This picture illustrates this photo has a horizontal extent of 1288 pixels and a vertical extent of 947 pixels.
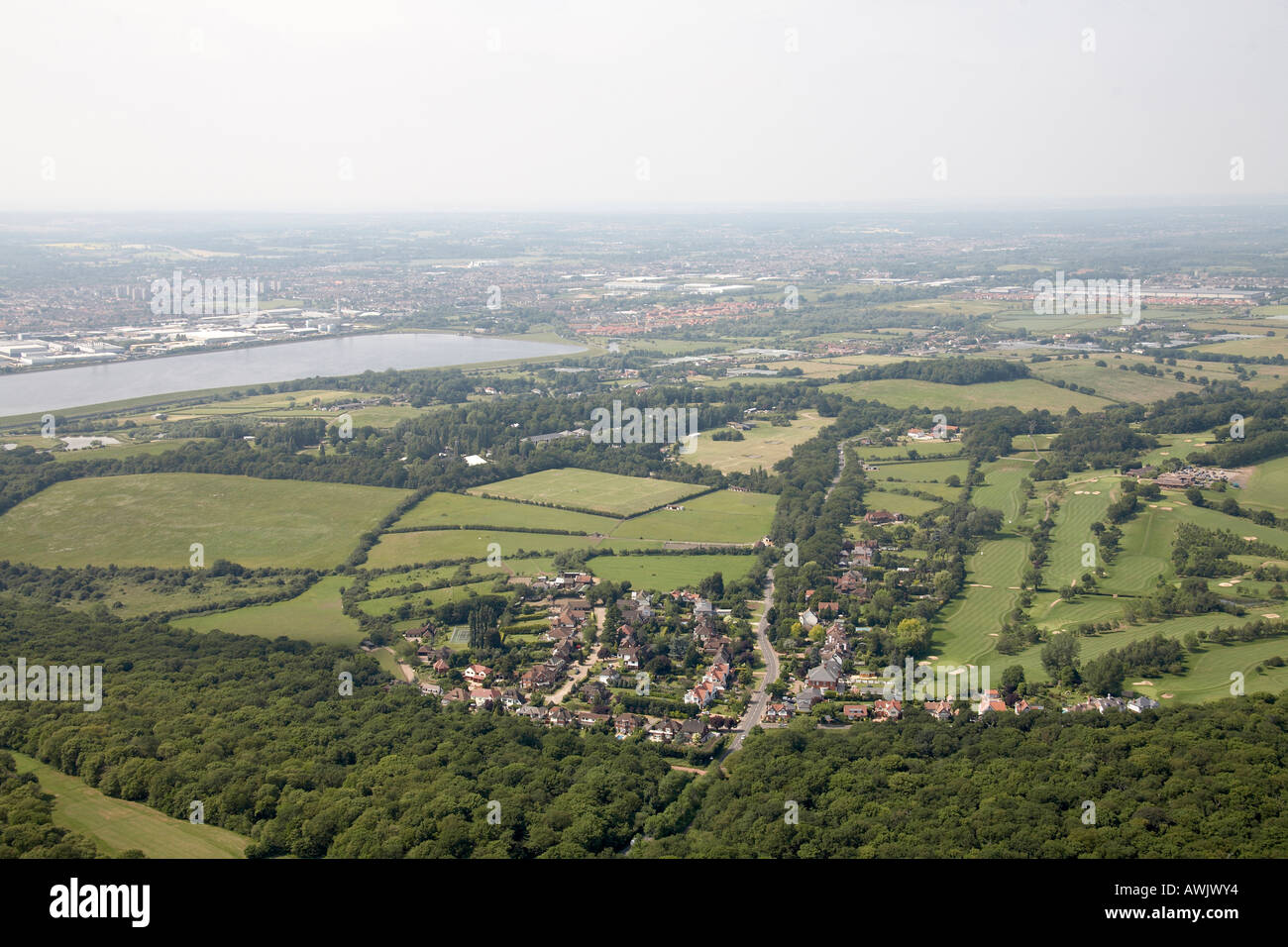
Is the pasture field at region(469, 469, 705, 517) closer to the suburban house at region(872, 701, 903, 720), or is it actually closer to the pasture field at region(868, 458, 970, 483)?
the pasture field at region(868, 458, 970, 483)

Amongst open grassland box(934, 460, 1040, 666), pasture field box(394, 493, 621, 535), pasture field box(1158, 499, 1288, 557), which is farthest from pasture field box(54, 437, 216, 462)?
pasture field box(1158, 499, 1288, 557)

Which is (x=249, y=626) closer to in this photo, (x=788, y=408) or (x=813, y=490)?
(x=813, y=490)

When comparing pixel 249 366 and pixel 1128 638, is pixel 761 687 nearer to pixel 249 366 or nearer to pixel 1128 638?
pixel 1128 638

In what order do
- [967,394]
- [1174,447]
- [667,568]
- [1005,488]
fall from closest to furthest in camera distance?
[667,568]
[1005,488]
[1174,447]
[967,394]

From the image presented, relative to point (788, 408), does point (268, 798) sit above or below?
below

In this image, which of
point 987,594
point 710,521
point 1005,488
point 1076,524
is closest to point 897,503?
point 1005,488
